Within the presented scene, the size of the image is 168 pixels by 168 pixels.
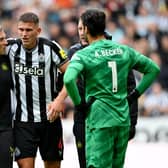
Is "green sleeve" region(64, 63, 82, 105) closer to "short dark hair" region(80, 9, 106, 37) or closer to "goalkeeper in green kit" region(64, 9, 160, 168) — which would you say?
"goalkeeper in green kit" region(64, 9, 160, 168)

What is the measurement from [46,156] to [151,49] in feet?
24.9

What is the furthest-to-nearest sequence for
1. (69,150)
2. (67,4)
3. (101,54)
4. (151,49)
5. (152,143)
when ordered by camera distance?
(67,4) < (151,49) < (152,143) < (69,150) < (101,54)

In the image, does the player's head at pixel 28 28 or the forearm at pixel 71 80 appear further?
the player's head at pixel 28 28

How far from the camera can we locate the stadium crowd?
15.8 meters

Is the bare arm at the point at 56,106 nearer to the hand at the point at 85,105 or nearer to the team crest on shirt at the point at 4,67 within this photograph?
the team crest on shirt at the point at 4,67

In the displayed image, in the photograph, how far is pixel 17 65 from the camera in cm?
825

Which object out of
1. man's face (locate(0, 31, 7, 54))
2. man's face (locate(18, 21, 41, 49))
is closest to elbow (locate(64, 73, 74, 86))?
man's face (locate(0, 31, 7, 54))

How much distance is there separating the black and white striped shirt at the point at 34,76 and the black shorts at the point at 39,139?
A: 8 centimetres

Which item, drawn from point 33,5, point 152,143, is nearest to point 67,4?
point 33,5

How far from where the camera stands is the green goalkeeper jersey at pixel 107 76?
703 cm

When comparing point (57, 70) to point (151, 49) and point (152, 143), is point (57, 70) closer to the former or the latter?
point (152, 143)

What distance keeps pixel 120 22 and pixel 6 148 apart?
29.2ft

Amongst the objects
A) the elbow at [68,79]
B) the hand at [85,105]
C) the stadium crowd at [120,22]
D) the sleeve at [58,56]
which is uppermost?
the elbow at [68,79]

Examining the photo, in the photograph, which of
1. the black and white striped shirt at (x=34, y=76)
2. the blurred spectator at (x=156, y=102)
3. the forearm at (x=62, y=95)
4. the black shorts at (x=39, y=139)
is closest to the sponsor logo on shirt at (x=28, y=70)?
the black and white striped shirt at (x=34, y=76)
